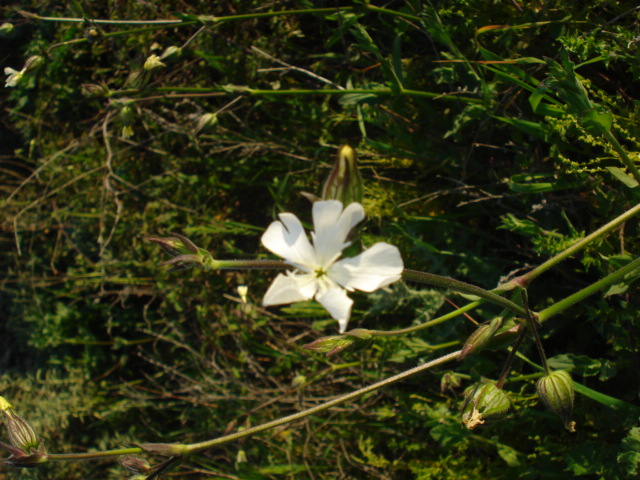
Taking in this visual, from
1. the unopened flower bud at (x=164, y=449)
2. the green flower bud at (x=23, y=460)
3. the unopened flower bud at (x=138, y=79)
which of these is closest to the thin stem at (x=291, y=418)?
the unopened flower bud at (x=164, y=449)

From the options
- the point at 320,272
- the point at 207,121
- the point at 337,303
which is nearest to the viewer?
the point at 337,303

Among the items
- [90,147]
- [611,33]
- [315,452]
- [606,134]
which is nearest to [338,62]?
[611,33]

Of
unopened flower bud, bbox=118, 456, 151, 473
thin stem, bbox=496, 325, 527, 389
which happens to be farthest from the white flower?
unopened flower bud, bbox=118, 456, 151, 473

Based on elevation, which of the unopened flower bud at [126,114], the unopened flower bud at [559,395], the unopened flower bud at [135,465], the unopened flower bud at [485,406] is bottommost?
the unopened flower bud at [135,465]

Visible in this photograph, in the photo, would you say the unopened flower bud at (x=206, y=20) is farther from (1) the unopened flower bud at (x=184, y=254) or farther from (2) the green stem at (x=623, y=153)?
(2) the green stem at (x=623, y=153)

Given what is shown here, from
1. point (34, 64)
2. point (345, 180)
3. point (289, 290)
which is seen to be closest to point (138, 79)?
point (34, 64)

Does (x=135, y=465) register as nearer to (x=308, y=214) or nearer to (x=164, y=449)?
(x=164, y=449)
